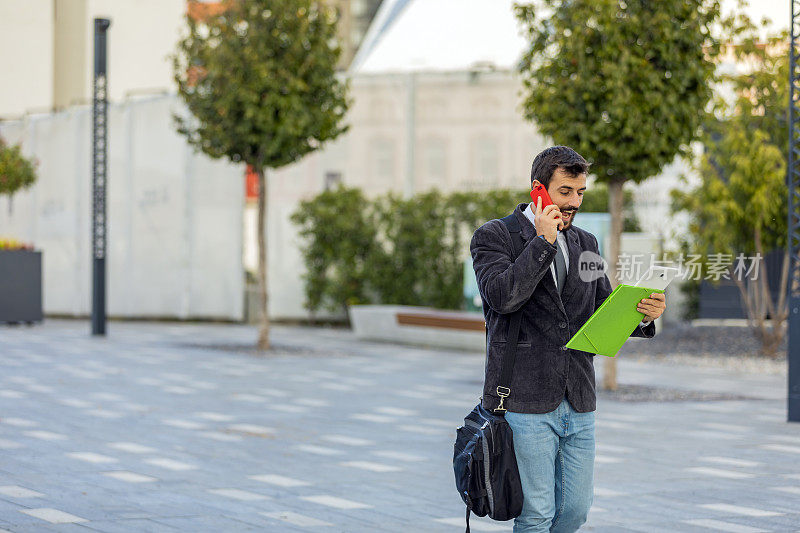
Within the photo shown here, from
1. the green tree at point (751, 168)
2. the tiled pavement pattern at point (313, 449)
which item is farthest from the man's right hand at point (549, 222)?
the green tree at point (751, 168)

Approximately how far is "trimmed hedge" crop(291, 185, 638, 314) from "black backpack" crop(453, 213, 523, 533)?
54.2 feet

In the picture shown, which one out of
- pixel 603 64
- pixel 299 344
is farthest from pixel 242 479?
pixel 299 344

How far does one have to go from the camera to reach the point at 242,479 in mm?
7660

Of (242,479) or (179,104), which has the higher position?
(179,104)

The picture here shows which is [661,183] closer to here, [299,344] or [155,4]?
[299,344]

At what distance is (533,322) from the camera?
13.6 ft

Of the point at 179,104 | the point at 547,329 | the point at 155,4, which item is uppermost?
the point at 155,4

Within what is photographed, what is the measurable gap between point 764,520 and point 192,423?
5.21m

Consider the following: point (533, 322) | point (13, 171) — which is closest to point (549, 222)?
point (533, 322)

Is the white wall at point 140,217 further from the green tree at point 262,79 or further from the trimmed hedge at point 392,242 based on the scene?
the green tree at point 262,79

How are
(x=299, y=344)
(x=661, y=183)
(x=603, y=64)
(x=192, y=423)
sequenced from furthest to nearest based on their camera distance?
Answer: (x=661, y=183) → (x=299, y=344) → (x=603, y=64) → (x=192, y=423)

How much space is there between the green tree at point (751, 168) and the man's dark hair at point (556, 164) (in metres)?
12.5

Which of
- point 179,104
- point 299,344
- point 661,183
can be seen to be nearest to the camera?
point 299,344

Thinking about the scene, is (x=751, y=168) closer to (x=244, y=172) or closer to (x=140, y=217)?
(x=244, y=172)
